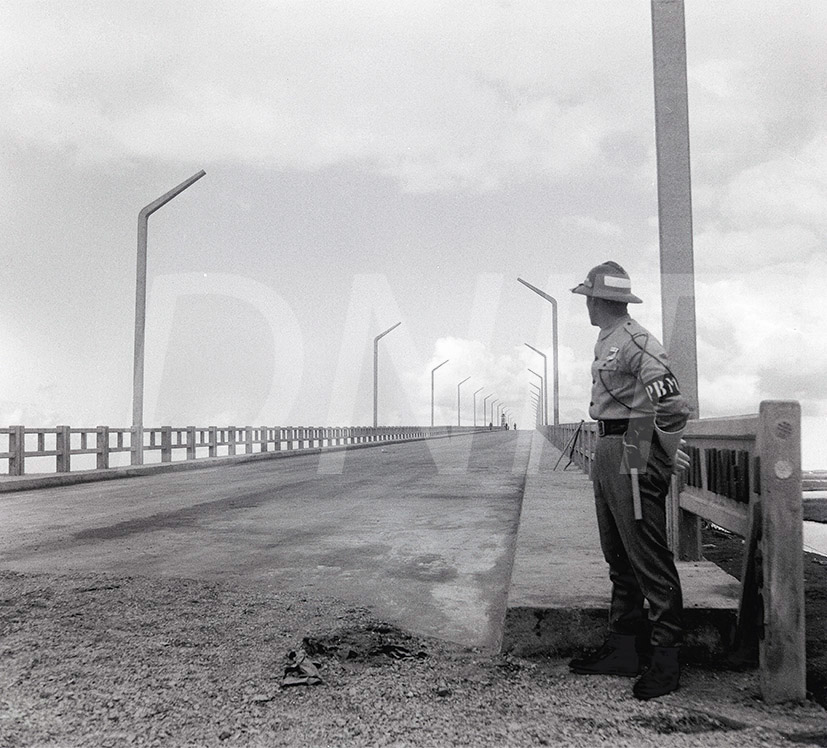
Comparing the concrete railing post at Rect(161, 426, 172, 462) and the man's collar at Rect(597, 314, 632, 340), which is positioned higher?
the man's collar at Rect(597, 314, 632, 340)

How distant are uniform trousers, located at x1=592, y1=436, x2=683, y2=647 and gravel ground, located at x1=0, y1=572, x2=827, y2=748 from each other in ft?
0.96

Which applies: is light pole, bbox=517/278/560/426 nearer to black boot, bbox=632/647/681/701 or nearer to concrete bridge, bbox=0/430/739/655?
concrete bridge, bbox=0/430/739/655

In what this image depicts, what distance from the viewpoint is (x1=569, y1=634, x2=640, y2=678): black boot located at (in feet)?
12.6

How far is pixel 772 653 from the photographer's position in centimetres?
346

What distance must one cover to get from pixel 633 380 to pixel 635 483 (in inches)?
18.7

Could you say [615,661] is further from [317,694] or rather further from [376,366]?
[376,366]

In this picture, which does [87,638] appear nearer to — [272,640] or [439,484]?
[272,640]

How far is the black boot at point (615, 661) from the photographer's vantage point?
3.84 metres

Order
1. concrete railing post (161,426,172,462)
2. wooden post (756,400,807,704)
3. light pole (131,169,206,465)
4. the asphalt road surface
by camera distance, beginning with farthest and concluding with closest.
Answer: concrete railing post (161,426,172,462) → light pole (131,169,206,465) → the asphalt road surface → wooden post (756,400,807,704)

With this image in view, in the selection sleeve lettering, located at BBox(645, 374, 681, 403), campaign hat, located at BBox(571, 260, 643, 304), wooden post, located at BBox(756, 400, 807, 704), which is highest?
campaign hat, located at BBox(571, 260, 643, 304)

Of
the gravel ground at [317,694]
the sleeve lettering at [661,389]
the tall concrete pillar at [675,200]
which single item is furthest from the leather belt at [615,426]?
the tall concrete pillar at [675,200]

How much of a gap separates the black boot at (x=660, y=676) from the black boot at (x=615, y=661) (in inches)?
7.5

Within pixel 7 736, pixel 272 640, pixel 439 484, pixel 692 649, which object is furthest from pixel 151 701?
pixel 439 484

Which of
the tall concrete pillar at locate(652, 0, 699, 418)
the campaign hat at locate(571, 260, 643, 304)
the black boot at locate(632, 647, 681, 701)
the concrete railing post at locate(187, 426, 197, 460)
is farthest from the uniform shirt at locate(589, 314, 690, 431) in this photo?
the concrete railing post at locate(187, 426, 197, 460)
